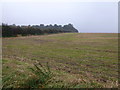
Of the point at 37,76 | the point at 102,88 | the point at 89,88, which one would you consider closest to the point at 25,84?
the point at 37,76

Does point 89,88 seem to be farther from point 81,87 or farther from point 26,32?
point 26,32

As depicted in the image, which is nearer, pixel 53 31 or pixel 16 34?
pixel 16 34

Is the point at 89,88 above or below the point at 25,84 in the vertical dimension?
below

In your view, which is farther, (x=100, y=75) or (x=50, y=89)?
(x=100, y=75)

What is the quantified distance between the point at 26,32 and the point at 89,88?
156 ft

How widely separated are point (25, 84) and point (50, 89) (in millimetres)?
761

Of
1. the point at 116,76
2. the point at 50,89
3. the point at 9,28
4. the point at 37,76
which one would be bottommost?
the point at 116,76

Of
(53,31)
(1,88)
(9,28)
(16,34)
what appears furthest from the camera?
(53,31)

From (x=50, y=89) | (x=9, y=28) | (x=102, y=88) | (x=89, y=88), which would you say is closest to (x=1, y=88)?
(x=50, y=89)

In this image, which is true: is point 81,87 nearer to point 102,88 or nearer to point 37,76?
point 102,88

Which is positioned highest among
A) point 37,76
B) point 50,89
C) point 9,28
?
point 9,28

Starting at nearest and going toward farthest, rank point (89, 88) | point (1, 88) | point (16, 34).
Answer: point (1, 88) < point (89, 88) < point (16, 34)

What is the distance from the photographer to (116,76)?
684 cm

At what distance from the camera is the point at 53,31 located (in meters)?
70.9
